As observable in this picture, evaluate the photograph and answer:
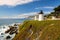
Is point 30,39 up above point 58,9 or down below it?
below

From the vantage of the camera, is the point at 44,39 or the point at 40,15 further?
the point at 40,15

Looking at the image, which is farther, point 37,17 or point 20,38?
point 37,17

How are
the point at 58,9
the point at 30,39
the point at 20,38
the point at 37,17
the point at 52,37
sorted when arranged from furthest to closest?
the point at 58,9
the point at 37,17
the point at 20,38
the point at 30,39
the point at 52,37

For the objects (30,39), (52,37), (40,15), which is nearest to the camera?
(52,37)

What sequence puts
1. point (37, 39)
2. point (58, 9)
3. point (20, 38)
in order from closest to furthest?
point (37, 39) < point (20, 38) < point (58, 9)

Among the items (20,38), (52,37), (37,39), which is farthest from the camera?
(20,38)

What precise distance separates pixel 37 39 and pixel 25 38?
5.55 metres

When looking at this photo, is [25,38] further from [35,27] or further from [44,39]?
[44,39]

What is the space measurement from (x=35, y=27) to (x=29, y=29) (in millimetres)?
2785

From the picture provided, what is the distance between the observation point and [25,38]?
1703 inches

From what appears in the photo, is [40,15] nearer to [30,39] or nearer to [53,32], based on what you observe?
[30,39]

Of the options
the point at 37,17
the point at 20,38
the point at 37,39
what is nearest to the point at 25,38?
the point at 20,38

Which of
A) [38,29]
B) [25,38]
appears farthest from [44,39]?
[25,38]

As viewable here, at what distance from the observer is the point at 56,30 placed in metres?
33.8
